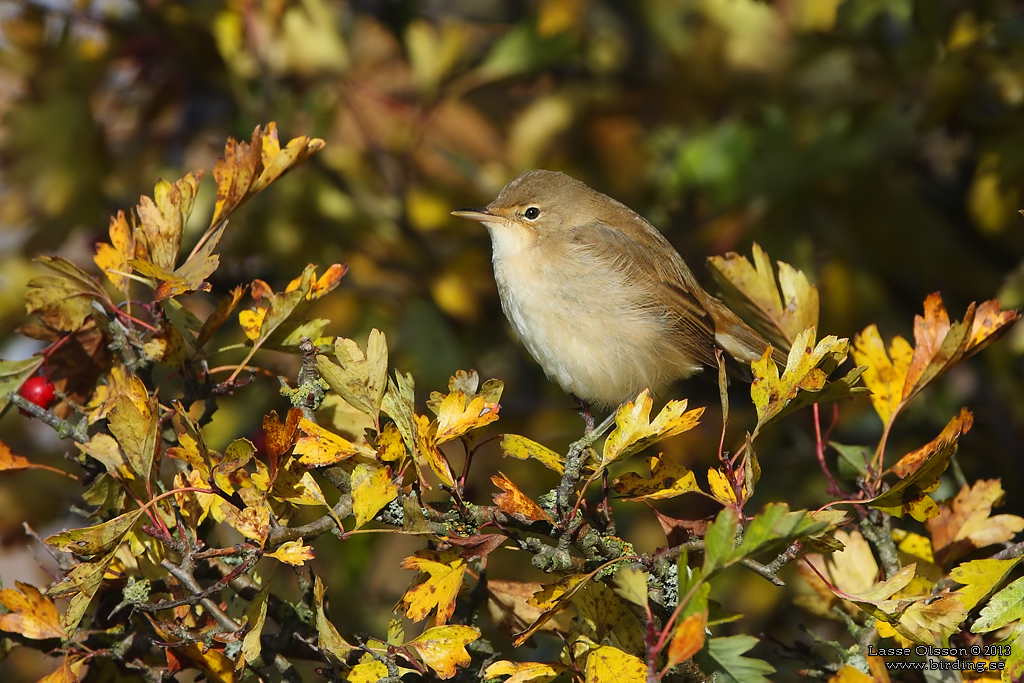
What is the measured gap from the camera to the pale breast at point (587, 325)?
3.02 m

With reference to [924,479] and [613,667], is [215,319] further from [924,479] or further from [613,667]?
[924,479]

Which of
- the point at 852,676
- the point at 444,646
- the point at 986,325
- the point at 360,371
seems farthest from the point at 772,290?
the point at 444,646

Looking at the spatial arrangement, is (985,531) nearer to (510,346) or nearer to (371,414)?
(371,414)

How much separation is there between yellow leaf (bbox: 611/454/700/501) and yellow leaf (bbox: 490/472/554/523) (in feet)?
0.66

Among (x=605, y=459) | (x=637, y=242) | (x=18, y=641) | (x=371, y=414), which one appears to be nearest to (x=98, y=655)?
(x=18, y=641)

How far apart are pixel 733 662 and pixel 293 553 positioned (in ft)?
2.74

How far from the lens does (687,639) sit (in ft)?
4.54

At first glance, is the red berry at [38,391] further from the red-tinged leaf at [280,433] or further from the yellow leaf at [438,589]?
the yellow leaf at [438,589]

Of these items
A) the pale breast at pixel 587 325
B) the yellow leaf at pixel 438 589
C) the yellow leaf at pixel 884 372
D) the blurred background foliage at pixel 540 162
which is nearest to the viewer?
the yellow leaf at pixel 438 589

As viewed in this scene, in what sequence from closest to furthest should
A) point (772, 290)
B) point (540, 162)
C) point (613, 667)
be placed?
point (613, 667) → point (772, 290) → point (540, 162)

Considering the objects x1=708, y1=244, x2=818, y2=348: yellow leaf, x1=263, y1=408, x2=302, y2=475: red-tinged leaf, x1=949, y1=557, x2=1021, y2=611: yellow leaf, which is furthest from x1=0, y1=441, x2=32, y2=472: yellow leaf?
x1=949, y1=557, x2=1021, y2=611: yellow leaf

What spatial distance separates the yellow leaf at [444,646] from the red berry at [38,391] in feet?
3.41

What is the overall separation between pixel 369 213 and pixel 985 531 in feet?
8.32

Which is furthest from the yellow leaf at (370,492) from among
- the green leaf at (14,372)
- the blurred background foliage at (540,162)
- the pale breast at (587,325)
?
the blurred background foliage at (540,162)
